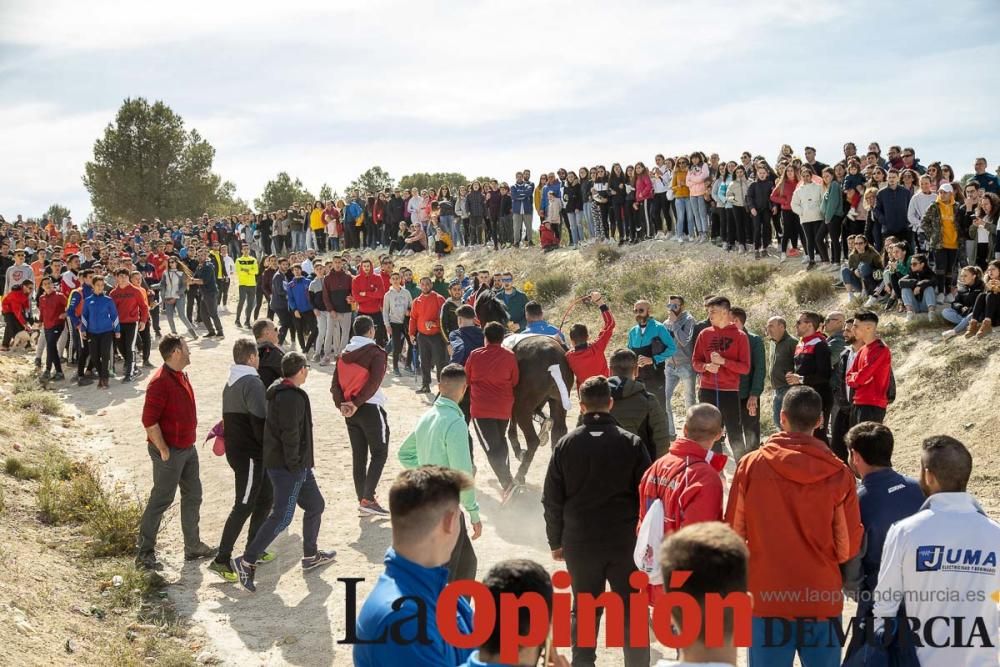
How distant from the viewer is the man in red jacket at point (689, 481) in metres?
4.70

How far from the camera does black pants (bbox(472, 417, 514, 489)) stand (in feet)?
29.3

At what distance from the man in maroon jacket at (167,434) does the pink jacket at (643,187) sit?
14.4 meters

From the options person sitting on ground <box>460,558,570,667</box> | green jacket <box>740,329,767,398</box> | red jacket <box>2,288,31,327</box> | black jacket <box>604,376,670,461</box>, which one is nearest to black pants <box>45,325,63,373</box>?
red jacket <box>2,288,31,327</box>

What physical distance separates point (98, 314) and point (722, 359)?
1090cm

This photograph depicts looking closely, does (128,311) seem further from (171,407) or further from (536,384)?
(536,384)

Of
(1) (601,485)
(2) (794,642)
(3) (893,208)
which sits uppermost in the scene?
(3) (893,208)

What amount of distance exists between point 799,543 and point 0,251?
864 inches

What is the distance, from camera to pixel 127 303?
1569 cm

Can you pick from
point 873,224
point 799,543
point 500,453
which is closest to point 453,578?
point 799,543

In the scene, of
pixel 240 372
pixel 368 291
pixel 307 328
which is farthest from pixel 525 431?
pixel 307 328

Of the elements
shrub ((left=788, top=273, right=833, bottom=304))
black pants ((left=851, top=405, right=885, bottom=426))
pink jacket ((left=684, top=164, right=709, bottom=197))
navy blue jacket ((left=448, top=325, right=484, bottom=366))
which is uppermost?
pink jacket ((left=684, top=164, right=709, bottom=197))

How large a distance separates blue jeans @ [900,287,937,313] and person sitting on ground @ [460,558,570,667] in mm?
11981

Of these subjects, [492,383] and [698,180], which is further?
[698,180]

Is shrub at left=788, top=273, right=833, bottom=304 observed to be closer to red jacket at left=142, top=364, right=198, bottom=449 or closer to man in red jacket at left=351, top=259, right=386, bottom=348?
man in red jacket at left=351, top=259, right=386, bottom=348
